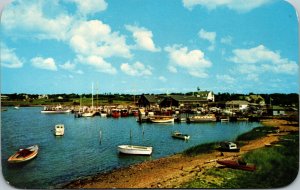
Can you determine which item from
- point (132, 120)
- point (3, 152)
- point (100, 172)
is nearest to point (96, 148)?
point (100, 172)

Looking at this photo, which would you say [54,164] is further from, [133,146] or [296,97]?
[296,97]

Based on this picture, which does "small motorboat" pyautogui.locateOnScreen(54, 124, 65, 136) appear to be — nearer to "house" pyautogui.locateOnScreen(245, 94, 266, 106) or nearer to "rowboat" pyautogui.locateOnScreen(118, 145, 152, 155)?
"rowboat" pyautogui.locateOnScreen(118, 145, 152, 155)

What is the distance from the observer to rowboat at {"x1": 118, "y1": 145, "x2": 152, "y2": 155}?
6922 millimetres

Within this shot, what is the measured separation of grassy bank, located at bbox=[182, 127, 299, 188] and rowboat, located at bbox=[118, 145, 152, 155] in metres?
1.53

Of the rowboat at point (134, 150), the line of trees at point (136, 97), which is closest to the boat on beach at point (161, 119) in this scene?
the rowboat at point (134, 150)

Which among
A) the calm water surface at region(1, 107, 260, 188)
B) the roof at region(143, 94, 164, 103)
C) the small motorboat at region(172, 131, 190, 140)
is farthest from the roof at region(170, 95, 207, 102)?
the small motorboat at region(172, 131, 190, 140)

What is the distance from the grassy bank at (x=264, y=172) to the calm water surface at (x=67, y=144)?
1.44m

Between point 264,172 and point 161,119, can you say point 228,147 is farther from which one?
point 161,119

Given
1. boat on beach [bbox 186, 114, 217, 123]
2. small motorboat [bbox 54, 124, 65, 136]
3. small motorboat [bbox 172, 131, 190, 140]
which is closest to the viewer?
small motorboat [bbox 54, 124, 65, 136]

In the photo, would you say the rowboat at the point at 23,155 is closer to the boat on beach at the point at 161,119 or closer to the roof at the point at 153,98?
the roof at the point at 153,98

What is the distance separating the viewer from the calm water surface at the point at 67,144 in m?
5.41

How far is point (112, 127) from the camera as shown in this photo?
26.6 feet

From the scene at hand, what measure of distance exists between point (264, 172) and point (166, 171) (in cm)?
134

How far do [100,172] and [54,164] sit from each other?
0.64 meters
